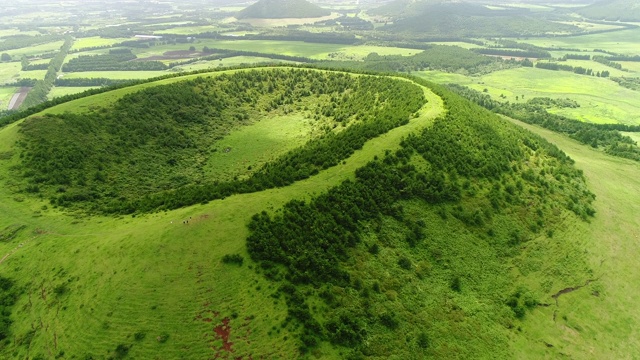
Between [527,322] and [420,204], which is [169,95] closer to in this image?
[420,204]

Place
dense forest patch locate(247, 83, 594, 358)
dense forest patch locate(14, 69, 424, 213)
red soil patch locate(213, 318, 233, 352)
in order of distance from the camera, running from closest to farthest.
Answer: red soil patch locate(213, 318, 233, 352) → dense forest patch locate(247, 83, 594, 358) → dense forest patch locate(14, 69, 424, 213)

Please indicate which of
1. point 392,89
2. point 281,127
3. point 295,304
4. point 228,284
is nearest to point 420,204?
point 295,304

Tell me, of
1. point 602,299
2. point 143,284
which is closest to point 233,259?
point 143,284

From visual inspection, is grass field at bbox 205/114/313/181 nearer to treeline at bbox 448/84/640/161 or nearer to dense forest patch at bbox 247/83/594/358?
dense forest patch at bbox 247/83/594/358

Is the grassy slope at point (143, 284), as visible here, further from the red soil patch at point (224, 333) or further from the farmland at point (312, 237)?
the red soil patch at point (224, 333)

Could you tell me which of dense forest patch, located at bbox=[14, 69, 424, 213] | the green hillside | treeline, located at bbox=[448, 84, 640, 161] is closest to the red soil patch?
the green hillside
